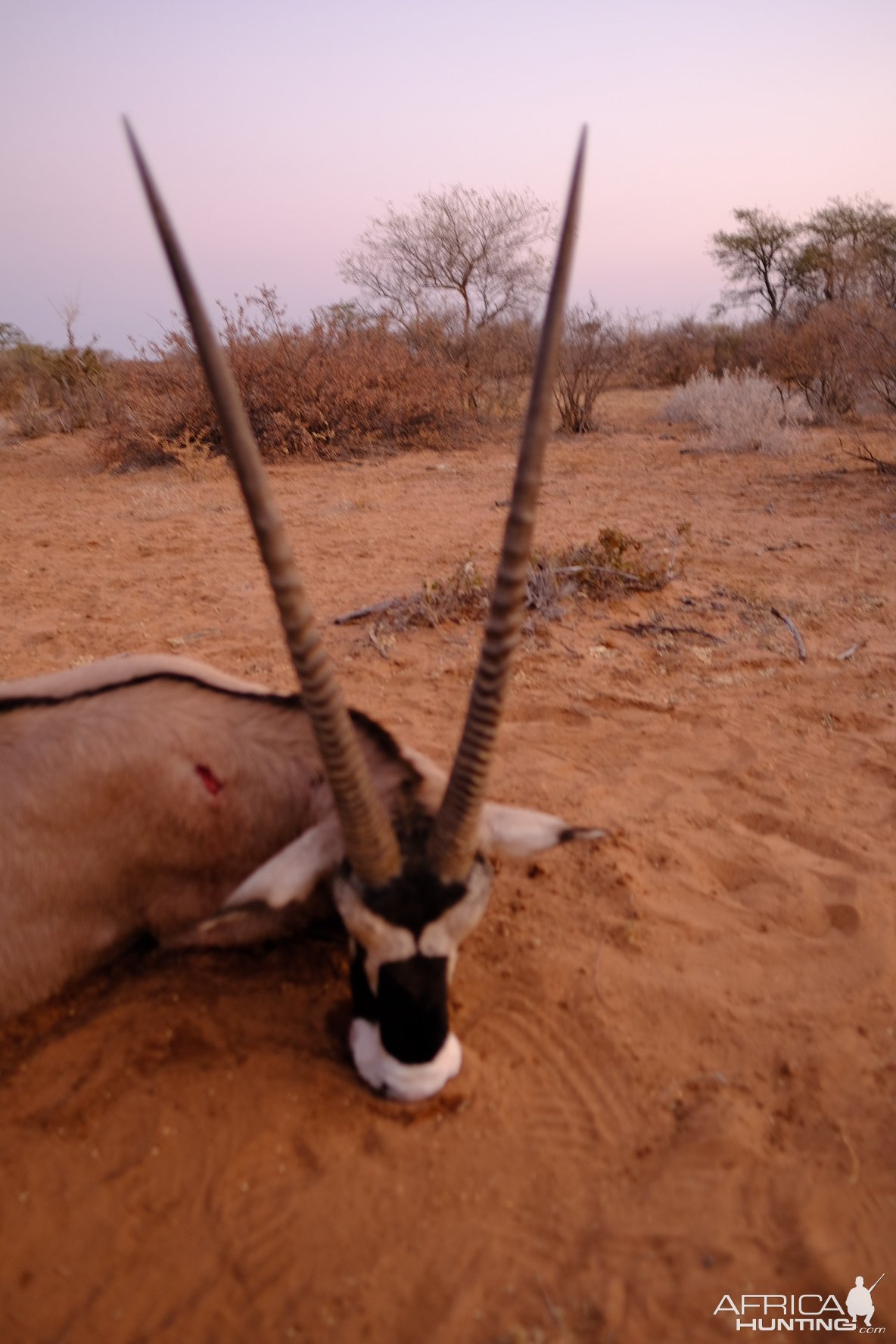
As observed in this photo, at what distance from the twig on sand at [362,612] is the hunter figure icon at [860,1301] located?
4.71m

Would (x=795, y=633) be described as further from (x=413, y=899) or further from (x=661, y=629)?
(x=413, y=899)

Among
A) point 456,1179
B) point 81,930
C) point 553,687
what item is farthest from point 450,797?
point 553,687

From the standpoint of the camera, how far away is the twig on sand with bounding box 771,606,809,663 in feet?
16.9

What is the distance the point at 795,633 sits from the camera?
5.35 metres

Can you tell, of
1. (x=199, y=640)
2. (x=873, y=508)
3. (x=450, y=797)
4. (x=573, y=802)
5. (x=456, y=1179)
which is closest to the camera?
(x=450, y=797)

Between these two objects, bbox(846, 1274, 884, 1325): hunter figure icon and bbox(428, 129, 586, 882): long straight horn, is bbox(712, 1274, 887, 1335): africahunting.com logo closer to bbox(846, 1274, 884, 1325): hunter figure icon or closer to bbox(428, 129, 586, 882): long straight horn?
bbox(846, 1274, 884, 1325): hunter figure icon

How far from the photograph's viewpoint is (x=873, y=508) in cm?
880

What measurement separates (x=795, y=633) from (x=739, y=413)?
9958 mm

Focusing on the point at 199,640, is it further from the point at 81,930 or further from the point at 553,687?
the point at 81,930

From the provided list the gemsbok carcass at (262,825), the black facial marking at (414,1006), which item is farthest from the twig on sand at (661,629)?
the black facial marking at (414,1006)

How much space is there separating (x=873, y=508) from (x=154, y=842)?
8.67 m

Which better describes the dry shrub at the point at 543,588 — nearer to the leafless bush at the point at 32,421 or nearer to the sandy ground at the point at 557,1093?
the sandy ground at the point at 557,1093

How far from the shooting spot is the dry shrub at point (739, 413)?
13148 mm

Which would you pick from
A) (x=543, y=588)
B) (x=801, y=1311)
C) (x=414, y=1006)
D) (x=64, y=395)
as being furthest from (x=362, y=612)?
(x=64, y=395)
